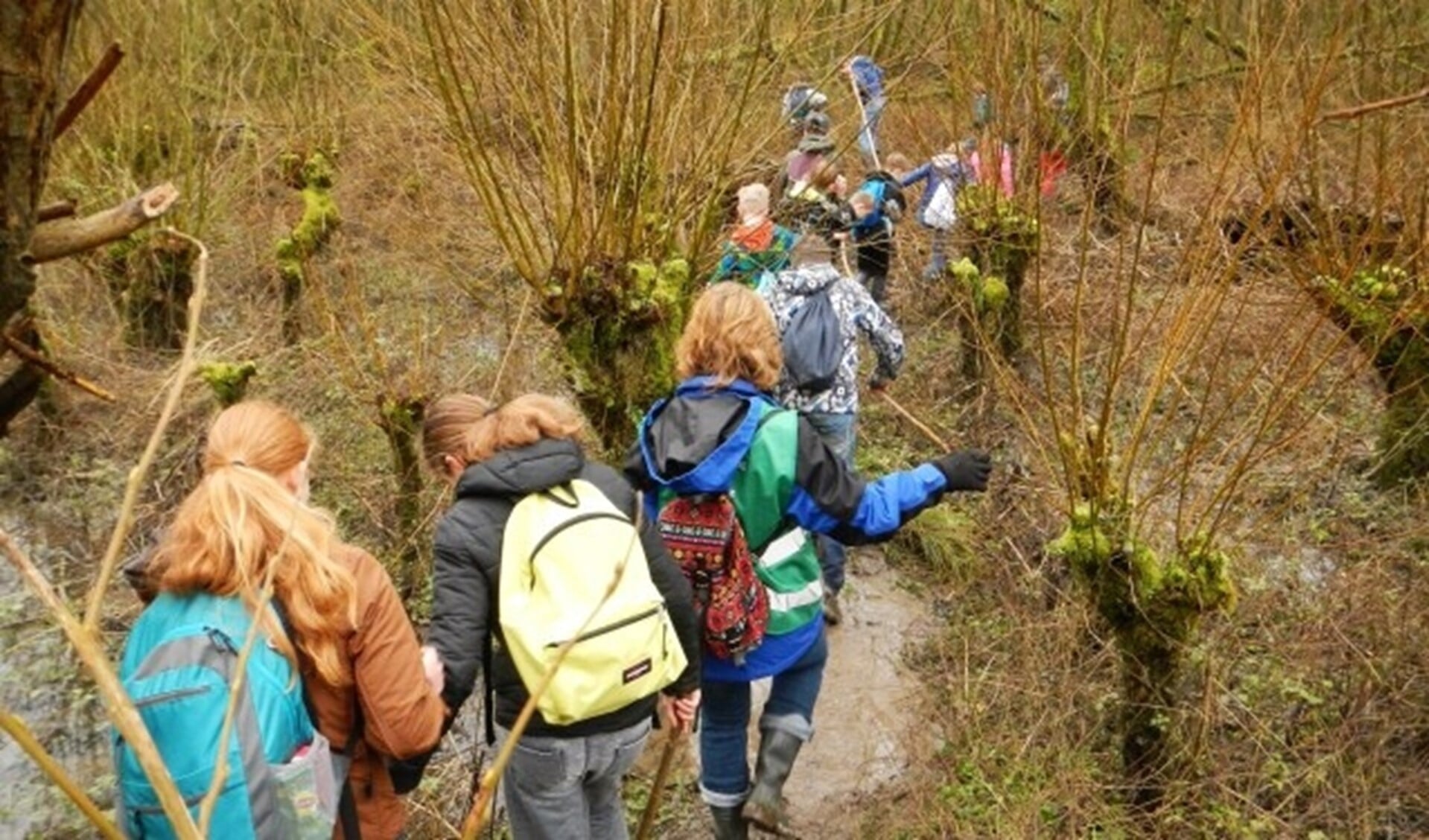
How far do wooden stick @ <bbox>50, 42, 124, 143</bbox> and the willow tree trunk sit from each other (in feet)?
0.14

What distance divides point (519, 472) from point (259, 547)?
671 millimetres

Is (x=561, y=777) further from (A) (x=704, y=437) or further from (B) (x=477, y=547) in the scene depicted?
Answer: (A) (x=704, y=437)

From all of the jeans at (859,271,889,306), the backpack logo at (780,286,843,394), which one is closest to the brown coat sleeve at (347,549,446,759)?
the backpack logo at (780,286,843,394)

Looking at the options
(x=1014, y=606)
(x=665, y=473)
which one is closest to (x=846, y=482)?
(x=665, y=473)

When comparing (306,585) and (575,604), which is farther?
(575,604)

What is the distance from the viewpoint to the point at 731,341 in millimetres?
3340

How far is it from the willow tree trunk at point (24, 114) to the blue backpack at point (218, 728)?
3.00 ft

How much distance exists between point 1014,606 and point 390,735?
3452 millimetres

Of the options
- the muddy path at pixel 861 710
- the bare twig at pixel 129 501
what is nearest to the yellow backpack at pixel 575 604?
the bare twig at pixel 129 501

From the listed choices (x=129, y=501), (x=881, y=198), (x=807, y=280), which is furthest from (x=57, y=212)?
(x=881, y=198)

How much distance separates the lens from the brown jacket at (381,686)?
94.4 inches

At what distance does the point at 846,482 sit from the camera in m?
3.32

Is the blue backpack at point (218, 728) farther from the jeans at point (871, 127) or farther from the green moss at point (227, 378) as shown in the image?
the jeans at point (871, 127)

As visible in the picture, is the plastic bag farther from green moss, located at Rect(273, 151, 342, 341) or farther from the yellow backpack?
green moss, located at Rect(273, 151, 342, 341)
